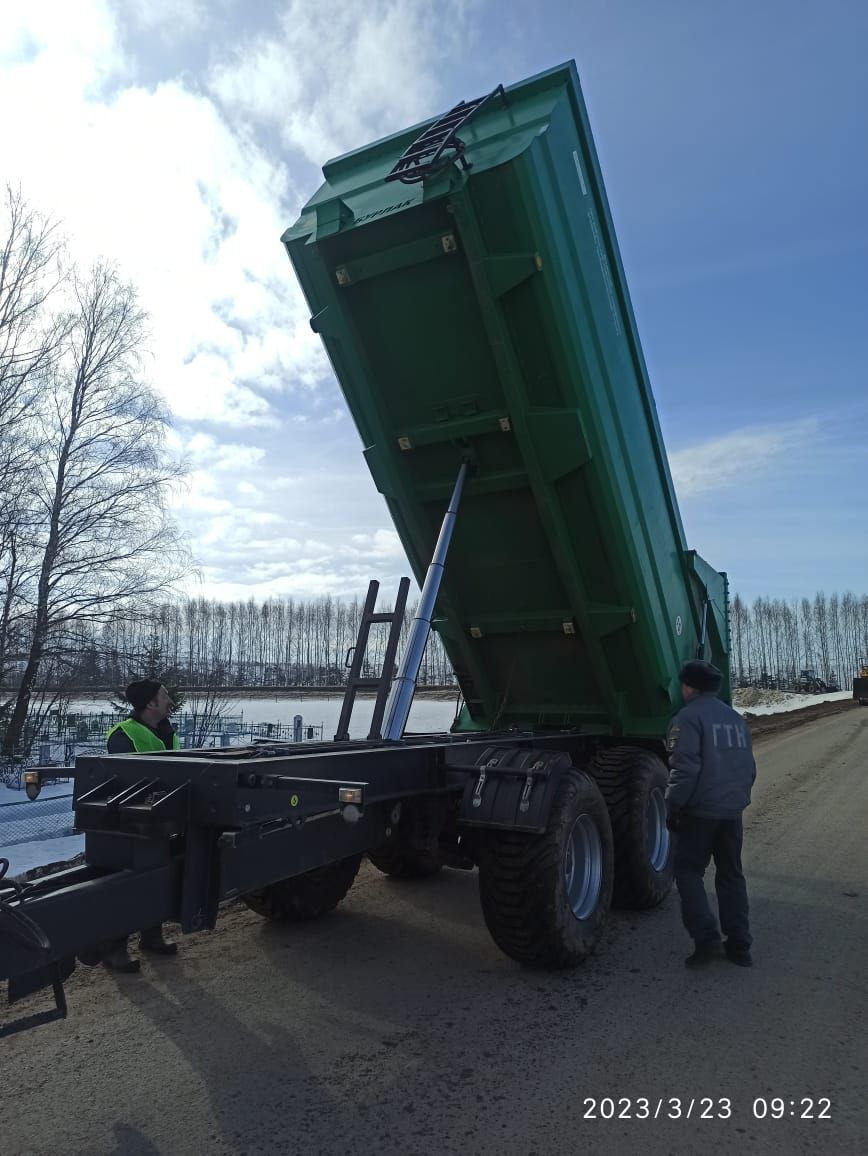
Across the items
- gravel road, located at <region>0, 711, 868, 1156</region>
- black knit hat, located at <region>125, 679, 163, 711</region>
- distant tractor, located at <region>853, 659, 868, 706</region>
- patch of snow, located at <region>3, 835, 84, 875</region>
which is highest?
black knit hat, located at <region>125, 679, 163, 711</region>

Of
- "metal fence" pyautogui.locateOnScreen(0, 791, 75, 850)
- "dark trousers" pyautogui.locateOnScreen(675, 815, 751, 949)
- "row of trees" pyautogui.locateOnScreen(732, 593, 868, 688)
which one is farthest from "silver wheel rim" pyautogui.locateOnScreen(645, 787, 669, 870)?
"row of trees" pyautogui.locateOnScreen(732, 593, 868, 688)

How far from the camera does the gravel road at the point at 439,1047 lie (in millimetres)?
2836

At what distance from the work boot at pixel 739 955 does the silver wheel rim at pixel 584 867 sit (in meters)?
0.79

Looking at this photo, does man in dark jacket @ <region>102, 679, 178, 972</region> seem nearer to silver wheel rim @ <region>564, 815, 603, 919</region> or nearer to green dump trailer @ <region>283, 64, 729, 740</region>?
green dump trailer @ <region>283, 64, 729, 740</region>

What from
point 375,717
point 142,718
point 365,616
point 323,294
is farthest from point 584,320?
point 142,718

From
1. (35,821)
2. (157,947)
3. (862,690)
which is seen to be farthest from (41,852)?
(862,690)

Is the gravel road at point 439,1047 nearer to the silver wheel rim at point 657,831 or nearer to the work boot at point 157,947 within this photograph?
the work boot at point 157,947

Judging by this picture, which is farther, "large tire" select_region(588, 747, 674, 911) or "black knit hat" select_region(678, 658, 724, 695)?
"large tire" select_region(588, 747, 674, 911)

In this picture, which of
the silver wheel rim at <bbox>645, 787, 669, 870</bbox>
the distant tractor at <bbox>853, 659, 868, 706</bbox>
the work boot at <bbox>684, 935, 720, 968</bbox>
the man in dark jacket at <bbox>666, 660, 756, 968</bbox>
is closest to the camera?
the work boot at <bbox>684, 935, 720, 968</bbox>

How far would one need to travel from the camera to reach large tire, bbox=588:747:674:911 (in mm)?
5629

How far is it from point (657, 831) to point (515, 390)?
367 cm

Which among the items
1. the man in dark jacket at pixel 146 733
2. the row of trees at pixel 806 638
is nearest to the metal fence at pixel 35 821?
the man in dark jacket at pixel 146 733

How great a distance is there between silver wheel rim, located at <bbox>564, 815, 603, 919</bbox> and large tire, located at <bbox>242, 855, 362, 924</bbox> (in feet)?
4.56

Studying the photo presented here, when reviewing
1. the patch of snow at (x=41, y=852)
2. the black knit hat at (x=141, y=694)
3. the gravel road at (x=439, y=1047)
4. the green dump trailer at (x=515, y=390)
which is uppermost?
the green dump trailer at (x=515, y=390)
